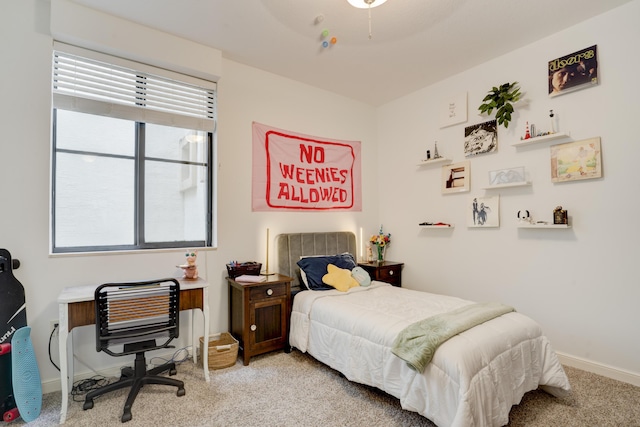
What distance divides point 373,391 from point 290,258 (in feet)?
5.16

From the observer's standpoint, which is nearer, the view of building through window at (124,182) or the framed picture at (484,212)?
the view of building through window at (124,182)

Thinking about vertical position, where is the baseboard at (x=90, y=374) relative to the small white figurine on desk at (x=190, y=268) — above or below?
below

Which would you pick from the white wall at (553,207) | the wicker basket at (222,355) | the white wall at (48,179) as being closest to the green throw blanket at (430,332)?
the white wall at (553,207)

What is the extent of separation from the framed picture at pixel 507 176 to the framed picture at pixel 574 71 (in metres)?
0.71

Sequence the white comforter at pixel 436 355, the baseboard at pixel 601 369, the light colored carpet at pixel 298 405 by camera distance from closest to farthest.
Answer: the white comforter at pixel 436 355 < the light colored carpet at pixel 298 405 < the baseboard at pixel 601 369

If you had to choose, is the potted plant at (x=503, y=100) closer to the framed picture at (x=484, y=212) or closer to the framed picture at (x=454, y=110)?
the framed picture at (x=454, y=110)

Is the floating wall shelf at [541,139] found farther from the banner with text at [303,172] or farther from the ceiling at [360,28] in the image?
the banner with text at [303,172]

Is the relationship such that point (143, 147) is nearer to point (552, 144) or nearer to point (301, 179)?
point (301, 179)

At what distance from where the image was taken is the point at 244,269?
3.04m

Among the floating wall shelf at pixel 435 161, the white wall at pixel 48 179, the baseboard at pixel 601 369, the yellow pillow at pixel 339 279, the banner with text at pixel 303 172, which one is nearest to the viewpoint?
the white wall at pixel 48 179

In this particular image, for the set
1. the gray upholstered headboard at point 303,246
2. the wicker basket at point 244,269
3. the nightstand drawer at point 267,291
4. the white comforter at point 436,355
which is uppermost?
the gray upholstered headboard at point 303,246

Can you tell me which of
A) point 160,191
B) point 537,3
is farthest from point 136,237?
point 537,3

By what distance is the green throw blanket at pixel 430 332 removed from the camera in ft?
5.79

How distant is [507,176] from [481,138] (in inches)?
19.5
